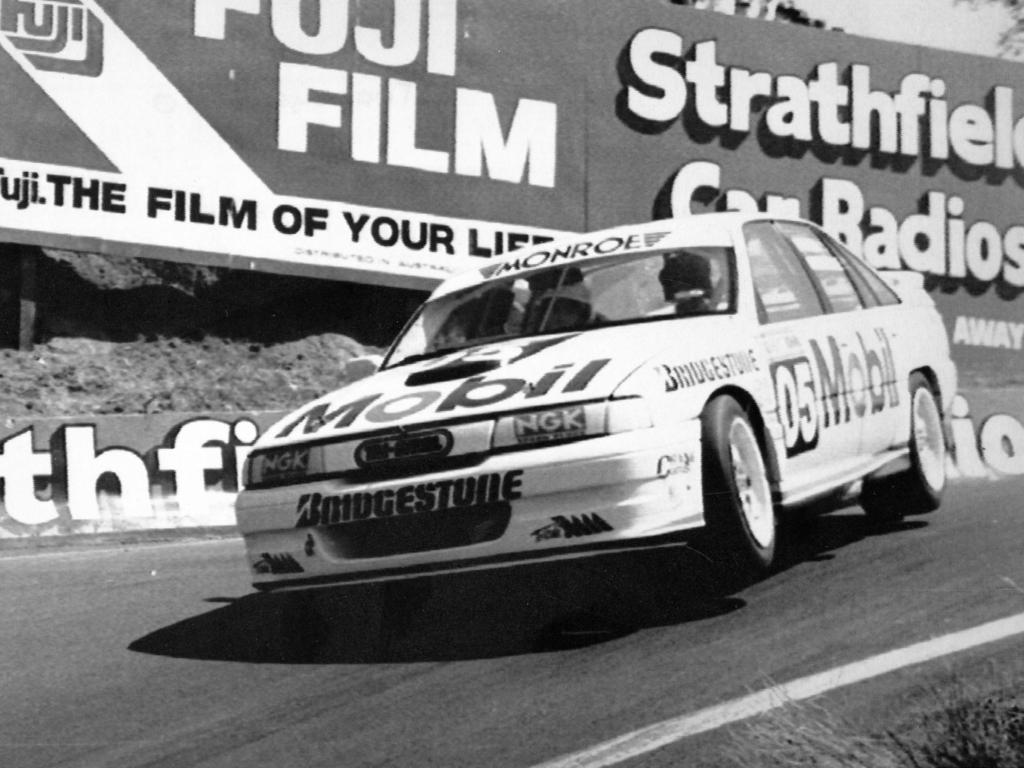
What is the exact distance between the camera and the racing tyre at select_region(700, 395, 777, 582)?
6.26m

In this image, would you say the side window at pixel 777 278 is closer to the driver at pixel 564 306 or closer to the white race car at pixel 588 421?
the white race car at pixel 588 421

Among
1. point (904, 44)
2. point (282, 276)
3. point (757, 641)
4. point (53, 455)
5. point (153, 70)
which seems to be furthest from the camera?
point (904, 44)

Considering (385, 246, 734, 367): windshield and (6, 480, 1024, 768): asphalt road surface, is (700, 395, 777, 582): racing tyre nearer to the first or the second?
(6, 480, 1024, 768): asphalt road surface

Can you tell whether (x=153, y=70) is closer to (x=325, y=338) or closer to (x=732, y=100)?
(x=325, y=338)

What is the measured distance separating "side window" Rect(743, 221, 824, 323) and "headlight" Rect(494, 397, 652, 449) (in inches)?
56.6

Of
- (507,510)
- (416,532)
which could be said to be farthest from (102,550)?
(507,510)

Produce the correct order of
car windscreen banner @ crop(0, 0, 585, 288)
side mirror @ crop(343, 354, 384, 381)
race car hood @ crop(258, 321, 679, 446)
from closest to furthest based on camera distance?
1. race car hood @ crop(258, 321, 679, 446)
2. side mirror @ crop(343, 354, 384, 381)
3. car windscreen banner @ crop(0, 0, 585, 288)

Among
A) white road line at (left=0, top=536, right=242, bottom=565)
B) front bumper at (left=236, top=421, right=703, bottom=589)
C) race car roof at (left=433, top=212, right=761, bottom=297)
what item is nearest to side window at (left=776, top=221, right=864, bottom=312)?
race car roof at (left=433, top=212, right=761, bottom=297)

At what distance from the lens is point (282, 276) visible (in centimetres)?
1409

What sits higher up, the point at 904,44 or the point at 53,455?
the point at 904,44

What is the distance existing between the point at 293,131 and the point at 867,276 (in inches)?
237

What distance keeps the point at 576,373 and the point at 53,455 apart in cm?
476

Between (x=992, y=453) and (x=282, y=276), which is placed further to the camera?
(x=282, y=276)

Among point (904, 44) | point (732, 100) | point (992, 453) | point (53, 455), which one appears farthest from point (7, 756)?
point (904, 44)
